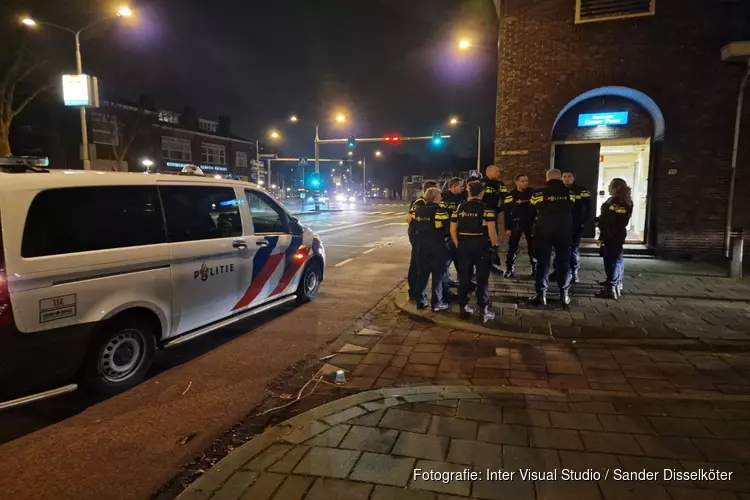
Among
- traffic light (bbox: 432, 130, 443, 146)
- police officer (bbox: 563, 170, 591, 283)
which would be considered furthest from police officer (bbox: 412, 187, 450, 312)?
traffic light (bbox: 432, 130, 443, 146)

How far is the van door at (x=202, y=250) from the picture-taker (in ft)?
15.8

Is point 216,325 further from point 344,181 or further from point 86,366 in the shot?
point 344,181

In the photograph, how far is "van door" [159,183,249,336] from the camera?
190 inches

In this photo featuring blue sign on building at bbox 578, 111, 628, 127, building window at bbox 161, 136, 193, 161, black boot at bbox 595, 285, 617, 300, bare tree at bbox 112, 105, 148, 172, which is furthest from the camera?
building window at bbox 161, 136, 193, 161

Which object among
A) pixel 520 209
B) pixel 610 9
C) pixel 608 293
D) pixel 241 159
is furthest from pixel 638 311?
pixel 241 159

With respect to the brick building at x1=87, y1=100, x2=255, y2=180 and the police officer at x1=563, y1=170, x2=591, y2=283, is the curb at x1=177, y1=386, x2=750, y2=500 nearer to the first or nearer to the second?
the police officer at x1=563, y1=170, x2=591, y2=283

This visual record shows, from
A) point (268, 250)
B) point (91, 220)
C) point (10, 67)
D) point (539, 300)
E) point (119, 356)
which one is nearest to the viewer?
point (91, 220)

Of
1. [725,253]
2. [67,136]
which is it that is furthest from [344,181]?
[725,253]

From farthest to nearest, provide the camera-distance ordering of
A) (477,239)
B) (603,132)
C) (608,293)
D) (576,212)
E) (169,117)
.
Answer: (169,117) → (603,132) → (576,212) → (608,293) → (477,239)

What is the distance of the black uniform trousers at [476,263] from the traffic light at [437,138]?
896 inches

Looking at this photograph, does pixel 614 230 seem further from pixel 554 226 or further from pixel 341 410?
pixel 341 410

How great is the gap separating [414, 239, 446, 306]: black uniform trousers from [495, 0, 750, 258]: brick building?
5.96 meters

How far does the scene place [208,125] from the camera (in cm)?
5209

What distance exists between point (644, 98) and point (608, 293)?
613 centimetres
